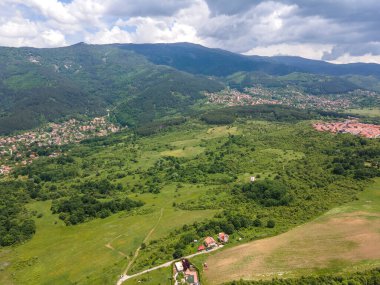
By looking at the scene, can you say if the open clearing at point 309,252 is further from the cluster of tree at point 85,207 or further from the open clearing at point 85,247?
the cluster of tree at point 85,207

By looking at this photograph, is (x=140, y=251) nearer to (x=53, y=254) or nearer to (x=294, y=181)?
(x=53, y=254)

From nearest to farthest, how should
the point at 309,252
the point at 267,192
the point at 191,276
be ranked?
1. the point at 191,276
2. the point at 309,252
3. the point at 267,192

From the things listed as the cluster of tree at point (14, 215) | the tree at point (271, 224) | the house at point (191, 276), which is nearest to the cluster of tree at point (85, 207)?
the cluster of tree at point (14, 215)

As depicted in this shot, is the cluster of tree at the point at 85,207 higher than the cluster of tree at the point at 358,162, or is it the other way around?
the cluster of tree at the point at 358,162

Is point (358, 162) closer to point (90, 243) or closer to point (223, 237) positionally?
point (223, 237)

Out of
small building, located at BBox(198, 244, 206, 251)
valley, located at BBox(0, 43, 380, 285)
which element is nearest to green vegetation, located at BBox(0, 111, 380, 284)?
valley, located at BBox(0, 43, 380, 285)

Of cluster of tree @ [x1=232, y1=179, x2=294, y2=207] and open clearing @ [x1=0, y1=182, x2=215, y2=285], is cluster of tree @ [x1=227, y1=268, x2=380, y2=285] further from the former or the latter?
cluster of tree @ [x1=232, y1=179, x2=294, y2=207]

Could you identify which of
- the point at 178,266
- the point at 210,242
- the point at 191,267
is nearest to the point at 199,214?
the point at 210,242
